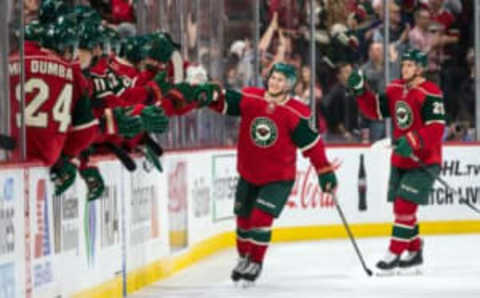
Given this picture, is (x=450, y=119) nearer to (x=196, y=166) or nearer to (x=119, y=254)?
(x=196, y=166)

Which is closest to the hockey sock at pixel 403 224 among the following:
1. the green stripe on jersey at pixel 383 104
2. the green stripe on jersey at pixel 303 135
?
the green stripe on jersey at pixel 383 104

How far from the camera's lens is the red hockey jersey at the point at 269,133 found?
33.2 feet

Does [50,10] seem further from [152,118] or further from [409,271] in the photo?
[409,271]

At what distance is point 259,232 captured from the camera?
10.1 m

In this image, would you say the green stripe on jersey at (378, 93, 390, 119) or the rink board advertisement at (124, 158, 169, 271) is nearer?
the rink board advertisement at (124, 158, 169, 271)

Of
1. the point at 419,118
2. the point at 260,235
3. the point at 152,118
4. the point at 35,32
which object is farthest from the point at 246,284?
the point at 35,32

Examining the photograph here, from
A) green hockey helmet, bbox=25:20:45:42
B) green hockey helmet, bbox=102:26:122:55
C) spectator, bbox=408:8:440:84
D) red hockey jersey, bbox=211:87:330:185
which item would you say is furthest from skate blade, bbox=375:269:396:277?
spectator, bbox=408:8:440:84

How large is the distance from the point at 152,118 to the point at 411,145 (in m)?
2.88

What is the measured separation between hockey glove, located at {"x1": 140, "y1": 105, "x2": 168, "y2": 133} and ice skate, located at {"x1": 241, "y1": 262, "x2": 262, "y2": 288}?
5.53 ft

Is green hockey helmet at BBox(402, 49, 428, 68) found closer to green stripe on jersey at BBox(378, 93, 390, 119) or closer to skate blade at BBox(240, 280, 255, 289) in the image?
green stripe on jersey at BBox(378, 93, 390, 119)

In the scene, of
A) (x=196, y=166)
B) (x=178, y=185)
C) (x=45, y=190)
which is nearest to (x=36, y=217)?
(x=45, y=190)

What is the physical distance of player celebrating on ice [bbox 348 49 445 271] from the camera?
11.0 metres

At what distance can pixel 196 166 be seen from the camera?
1209 cm

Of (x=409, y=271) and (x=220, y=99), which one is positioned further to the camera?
(x=409, y=271)
